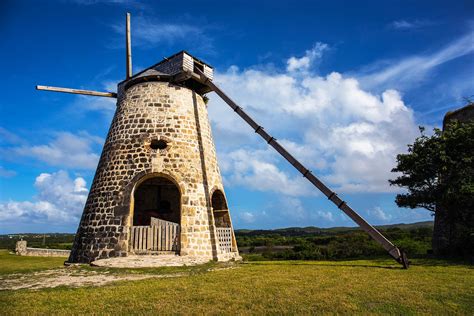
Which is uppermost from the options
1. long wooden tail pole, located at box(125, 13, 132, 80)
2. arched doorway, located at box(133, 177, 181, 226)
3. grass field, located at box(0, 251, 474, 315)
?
long wooden tail pole, located at box(125, 13, 132, 80)

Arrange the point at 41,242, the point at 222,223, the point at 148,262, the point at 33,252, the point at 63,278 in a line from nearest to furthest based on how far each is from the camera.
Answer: the point at 63,278
the point at 148,262
the point at 222,223
the point at 33,252
the point at 41,242

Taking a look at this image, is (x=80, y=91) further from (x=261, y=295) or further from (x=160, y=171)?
(x=261, y=295)

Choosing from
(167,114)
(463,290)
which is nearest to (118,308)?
(463,290)

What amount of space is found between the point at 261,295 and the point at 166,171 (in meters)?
8.66

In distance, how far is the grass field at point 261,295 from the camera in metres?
6.28

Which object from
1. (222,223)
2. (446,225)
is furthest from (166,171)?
(446,225)

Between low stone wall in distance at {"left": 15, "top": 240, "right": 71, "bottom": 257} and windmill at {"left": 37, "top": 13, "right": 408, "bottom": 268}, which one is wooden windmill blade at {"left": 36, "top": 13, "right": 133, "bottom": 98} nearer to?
windmill at {"left": 37, "top": 13, "right": 408, "bottom": 268}

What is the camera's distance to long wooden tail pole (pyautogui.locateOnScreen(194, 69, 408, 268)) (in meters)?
12.7

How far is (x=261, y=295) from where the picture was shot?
7328 millimetres

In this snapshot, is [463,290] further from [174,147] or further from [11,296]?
[174,147]

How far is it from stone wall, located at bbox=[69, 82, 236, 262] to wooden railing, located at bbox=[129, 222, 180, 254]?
327mm

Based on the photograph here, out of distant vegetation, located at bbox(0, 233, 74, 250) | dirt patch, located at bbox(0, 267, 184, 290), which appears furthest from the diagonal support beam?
distant vegetation, located at bbox(0, 233, 74, 250)

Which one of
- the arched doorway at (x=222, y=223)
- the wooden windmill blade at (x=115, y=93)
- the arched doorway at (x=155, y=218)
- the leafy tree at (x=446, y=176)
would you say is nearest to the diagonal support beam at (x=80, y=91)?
the wooden windmill blade at (x=115, y=93)

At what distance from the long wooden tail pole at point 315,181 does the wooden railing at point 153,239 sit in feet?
20.5
